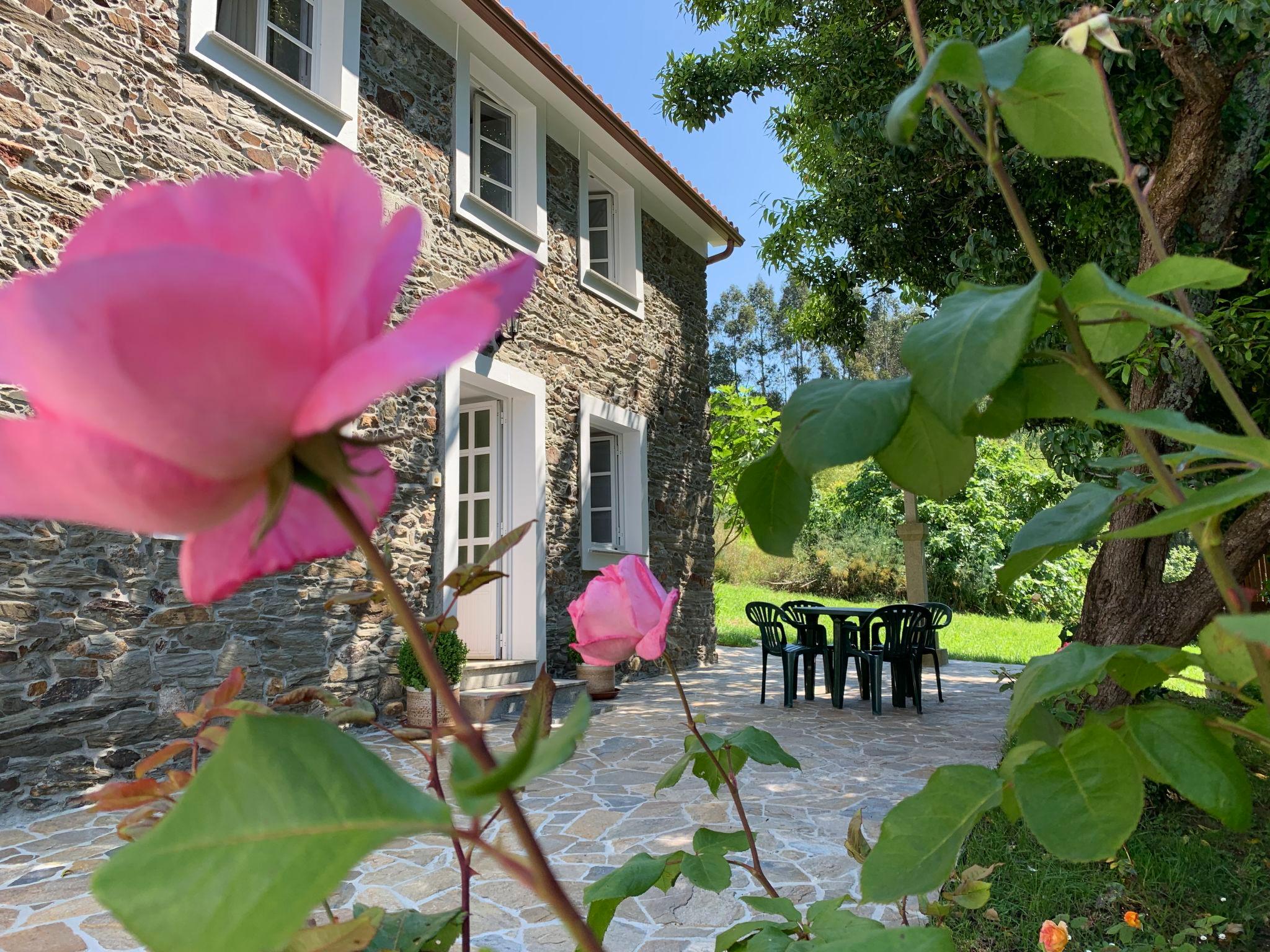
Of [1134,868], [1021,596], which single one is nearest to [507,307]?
[1134,868]

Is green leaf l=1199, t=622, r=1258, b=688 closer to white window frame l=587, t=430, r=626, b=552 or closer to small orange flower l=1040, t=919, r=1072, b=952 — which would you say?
small orange flower l=1040, t=919, r=1072, b=952

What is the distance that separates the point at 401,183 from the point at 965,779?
6.35 metres

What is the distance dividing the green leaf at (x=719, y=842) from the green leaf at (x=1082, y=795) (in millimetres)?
393

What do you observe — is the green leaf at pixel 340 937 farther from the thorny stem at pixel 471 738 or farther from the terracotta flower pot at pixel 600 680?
the terracotta flower pot at pixel 600 680

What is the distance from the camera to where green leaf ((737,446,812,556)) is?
0.43m

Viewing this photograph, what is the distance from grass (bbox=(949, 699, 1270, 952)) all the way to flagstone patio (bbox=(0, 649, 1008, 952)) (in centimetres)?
45

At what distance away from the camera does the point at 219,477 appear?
0.23 metres

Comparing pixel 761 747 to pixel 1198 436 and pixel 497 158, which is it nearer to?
pixel 1198 436

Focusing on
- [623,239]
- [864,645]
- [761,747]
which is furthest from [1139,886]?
[623,239]

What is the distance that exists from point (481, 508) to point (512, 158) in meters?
3.11

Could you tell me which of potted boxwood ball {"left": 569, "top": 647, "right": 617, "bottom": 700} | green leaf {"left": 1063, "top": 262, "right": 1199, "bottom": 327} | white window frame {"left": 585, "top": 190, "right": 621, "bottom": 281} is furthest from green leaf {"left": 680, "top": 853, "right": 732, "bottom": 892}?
white window frame {"left": 585, "top": 190, "right": 621, "bottom": 281}

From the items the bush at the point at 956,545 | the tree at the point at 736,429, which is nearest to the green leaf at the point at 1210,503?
the tree at the point at 736,429

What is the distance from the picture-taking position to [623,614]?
2.02 ft

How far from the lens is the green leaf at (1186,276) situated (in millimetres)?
372
